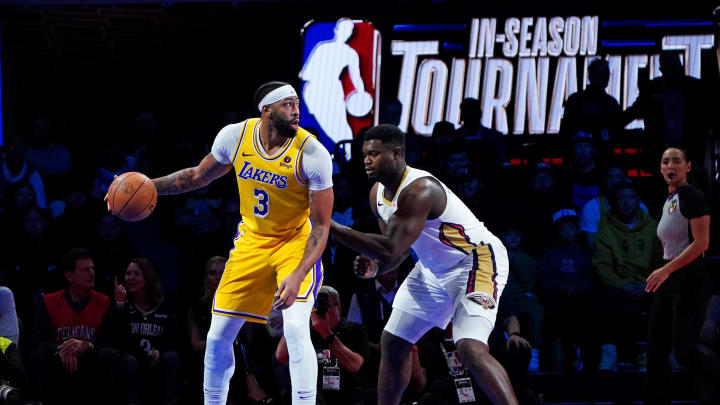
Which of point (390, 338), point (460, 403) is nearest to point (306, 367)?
point (390, 338)

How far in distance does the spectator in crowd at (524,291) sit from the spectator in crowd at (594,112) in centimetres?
197

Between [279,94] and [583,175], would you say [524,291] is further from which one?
[279,94]

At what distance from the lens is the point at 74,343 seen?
7.36 m

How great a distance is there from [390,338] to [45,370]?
3470mm

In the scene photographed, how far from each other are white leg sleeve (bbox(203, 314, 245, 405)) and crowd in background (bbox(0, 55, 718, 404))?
1.61 meters

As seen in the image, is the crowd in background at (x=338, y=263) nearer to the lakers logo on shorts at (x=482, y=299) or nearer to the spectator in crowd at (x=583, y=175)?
the spectator in crowd at (x=583, y=175)

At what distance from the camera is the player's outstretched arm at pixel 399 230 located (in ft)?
15.9

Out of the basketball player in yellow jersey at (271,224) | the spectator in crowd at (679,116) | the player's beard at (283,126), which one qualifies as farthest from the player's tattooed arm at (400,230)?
the spectator in crowd at (679,116)

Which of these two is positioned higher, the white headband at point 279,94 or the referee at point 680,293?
the white headband at point 279,94

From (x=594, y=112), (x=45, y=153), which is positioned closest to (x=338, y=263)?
(x=45, y=153)

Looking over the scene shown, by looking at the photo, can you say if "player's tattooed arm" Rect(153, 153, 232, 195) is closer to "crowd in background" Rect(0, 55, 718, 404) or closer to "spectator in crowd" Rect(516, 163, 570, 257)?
"crowd in background" Rect(0, 55, 718, 404)

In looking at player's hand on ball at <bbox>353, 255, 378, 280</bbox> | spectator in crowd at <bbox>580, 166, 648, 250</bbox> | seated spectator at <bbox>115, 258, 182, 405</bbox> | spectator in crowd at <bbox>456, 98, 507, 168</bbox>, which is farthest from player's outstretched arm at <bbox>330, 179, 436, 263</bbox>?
spectator in crowd at <bbox>456, 98, 507, 168</bbox>

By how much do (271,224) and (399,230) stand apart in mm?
823

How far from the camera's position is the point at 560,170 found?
9.27m
